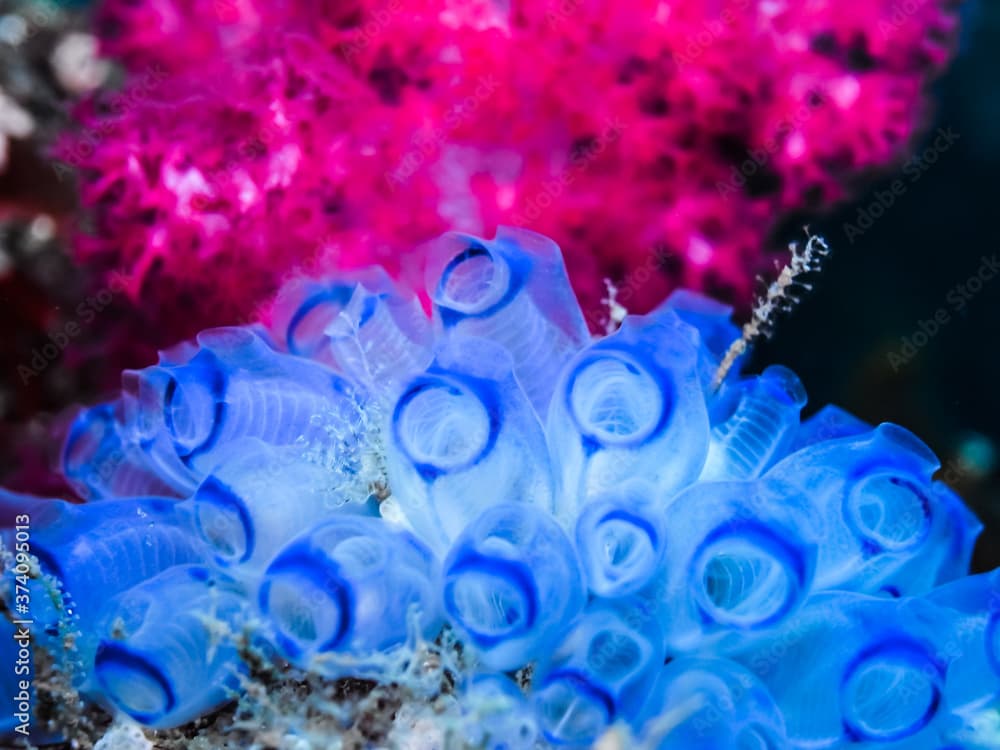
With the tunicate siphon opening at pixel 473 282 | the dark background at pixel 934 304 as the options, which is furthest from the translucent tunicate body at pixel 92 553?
the dark background at pixel 934 304

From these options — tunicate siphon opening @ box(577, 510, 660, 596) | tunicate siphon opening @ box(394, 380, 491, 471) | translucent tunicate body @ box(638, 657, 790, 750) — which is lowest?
translucent tunicate body @ box(638, 657, 790, 750)

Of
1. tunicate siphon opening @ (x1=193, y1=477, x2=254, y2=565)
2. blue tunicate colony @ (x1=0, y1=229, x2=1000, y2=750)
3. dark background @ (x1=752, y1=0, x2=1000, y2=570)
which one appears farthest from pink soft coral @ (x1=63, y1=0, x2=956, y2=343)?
tunicate siphon opening @ (x1=193, y1=477, x2=254, y2=565)

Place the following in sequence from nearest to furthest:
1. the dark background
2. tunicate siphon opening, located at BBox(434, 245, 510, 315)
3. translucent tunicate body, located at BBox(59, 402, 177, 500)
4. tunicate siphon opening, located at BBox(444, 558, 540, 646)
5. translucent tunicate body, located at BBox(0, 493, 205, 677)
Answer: tunicate siphon opening, located at BBox(444, 558, 540, 646) → translucent tunicate body, located at BBox(0, 493, 205, 677) → tunicate siphon opening, located at BBox(434, 245, 510, 315) → translucent tunicate body, located at BBox(59, 402, 177, 500) → the dark background

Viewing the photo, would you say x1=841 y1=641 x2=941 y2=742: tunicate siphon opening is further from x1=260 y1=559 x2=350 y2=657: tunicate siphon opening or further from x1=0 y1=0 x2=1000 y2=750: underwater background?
x1=260 y1=559 x2=350 y2=657: tunicate siphon opening

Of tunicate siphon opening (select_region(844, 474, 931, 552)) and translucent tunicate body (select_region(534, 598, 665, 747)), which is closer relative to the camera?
translucent tunicate body (select_region(534, 598, 665, 747))

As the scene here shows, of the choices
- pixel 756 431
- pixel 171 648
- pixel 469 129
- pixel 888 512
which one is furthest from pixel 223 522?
pixel 469 129

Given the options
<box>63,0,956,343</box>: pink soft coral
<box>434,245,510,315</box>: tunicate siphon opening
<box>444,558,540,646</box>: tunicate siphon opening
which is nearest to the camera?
<box>444,558,540,646</box>: tunicate siphon opening

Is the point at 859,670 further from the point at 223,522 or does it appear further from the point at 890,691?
the point at 223,522

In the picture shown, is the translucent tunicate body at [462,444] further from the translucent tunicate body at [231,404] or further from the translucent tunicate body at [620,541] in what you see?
the translucent tunicate body at [231,404]
